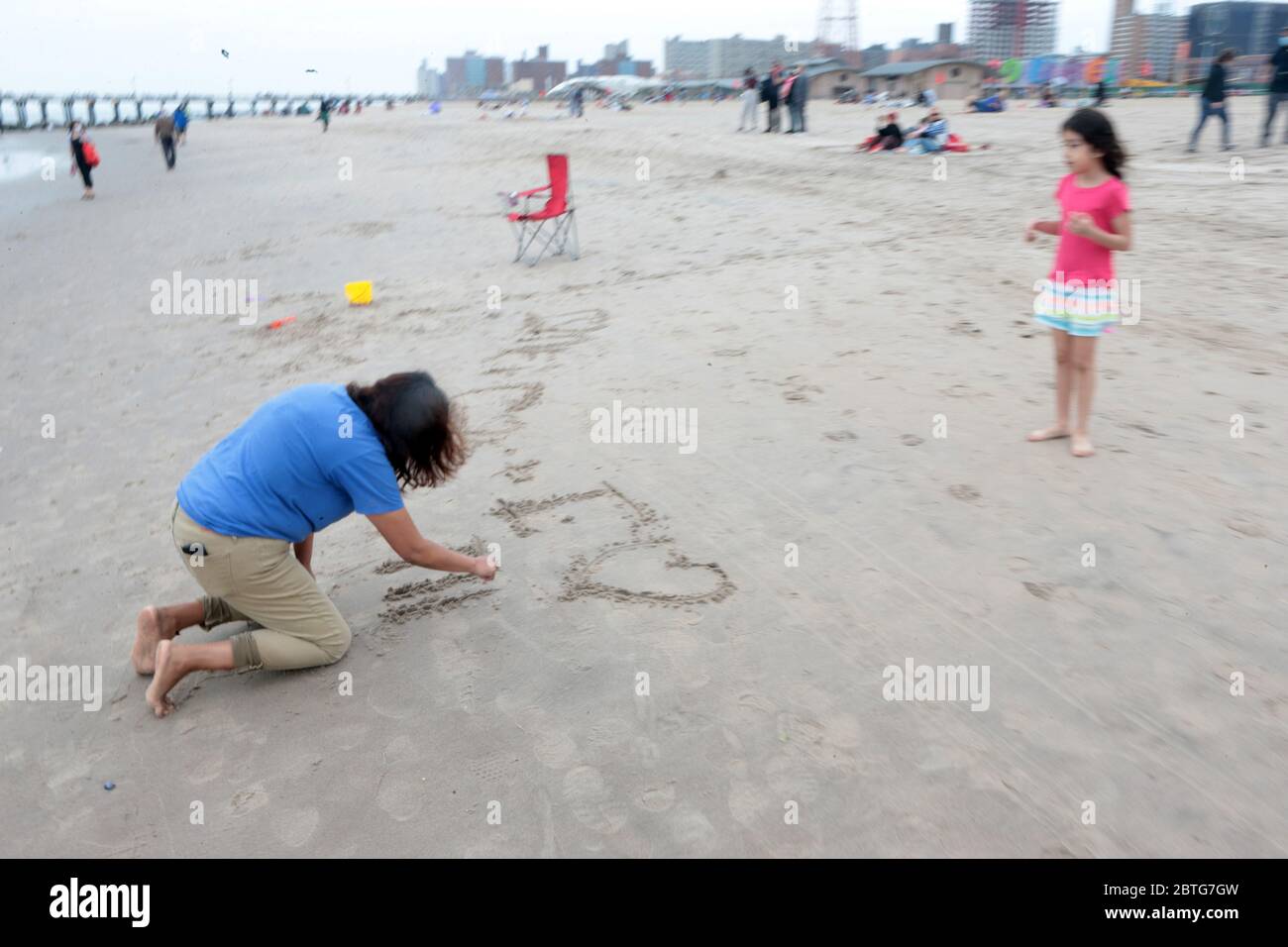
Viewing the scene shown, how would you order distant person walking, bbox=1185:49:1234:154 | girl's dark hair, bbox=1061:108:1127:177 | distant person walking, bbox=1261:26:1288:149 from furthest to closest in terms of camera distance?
distant person walking, bbox=1185:49:1234:154, distant person walking, bbox=1261:26:1288:149, girl's dark hair, bbox=1061:108:1127:177

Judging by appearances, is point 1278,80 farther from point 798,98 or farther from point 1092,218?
point 1092,218

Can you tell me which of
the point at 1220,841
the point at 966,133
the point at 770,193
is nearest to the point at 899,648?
the point at 1220,841

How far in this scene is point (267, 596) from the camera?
3150mm

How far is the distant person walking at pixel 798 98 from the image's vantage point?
21006 mm

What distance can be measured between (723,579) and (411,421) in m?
1.37

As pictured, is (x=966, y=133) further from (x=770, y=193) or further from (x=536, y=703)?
(x=536, y=703)

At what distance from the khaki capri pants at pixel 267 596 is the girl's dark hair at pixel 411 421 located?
0.54m

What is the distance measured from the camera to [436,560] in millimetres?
3102

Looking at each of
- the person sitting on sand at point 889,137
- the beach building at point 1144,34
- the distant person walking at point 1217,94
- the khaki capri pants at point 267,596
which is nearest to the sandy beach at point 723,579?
the khaki capri pants at point 267,596

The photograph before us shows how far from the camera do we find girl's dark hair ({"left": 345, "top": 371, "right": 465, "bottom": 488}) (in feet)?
9.53

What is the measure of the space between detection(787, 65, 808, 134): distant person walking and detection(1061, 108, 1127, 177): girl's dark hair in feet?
60.8

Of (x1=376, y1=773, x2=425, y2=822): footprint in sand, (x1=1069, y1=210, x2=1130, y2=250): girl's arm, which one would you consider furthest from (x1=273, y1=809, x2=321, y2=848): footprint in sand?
(x1=1069, y1=210, x2=1130, y2=250): girl's arm

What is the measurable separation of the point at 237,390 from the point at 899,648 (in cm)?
516

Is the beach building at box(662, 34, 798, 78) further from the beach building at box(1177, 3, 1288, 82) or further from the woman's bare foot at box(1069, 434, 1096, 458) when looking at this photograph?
the woman's bare foot at box(1069, 434, 1096, 458)
